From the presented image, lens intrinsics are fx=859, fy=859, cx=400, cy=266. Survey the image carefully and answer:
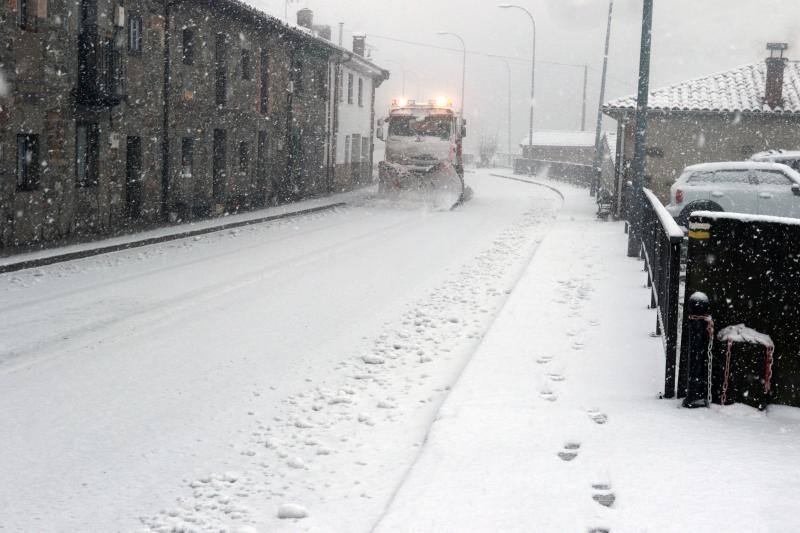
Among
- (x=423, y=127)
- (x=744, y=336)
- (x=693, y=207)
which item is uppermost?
(x=423, y=127)

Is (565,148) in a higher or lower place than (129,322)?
higher

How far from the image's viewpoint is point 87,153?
60.0ft

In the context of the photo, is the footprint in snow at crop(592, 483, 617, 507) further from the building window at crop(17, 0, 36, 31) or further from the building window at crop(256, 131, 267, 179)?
the building window at crop(256, 131, 267, 179)

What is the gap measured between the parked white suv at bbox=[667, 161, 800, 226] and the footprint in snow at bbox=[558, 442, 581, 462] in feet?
43.3

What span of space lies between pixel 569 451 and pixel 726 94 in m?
26.8

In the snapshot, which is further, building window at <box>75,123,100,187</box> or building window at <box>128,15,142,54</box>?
building window at <box>128,15,142,54</box>

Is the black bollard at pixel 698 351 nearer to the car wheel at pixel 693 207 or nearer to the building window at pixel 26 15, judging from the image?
the car wheel at pixel 693 207

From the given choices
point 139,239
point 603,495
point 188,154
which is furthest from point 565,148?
point 603,495

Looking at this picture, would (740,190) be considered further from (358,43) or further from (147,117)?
(358,43)

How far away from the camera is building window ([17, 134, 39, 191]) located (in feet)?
52.5

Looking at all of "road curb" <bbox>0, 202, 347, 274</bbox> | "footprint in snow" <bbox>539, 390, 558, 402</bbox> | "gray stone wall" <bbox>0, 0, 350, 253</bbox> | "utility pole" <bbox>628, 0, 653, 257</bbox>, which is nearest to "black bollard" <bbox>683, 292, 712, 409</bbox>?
"footprint in snow" <bbox>539, 390, 558, 402</bbox>

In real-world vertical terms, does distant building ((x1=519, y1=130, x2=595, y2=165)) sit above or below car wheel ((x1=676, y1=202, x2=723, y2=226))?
above

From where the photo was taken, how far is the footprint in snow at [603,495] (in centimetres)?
421

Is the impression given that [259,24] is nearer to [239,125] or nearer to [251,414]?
[239,125]
